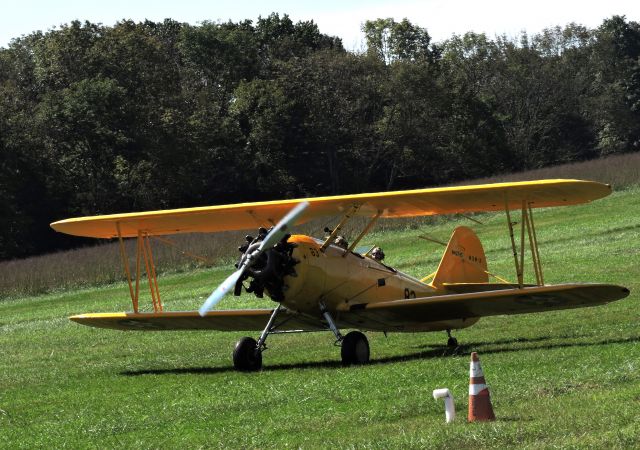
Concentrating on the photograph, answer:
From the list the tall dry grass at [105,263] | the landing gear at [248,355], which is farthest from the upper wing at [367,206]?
the tall dry grass at [105,263]

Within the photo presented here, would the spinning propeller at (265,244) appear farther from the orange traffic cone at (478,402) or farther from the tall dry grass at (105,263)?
the tall dry grass at (105,263)

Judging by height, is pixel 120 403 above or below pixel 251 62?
below

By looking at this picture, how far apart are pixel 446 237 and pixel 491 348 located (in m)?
22.3

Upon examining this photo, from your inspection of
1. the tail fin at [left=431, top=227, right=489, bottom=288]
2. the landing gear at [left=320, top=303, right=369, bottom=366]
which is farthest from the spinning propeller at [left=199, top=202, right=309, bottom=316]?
the tail fin at [left=431, top=227, right=489, bottom=288]

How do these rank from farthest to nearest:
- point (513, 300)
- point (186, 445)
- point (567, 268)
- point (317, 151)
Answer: point (317, 151) < point (567, 268) < point (513, 300) < point (186, 445)

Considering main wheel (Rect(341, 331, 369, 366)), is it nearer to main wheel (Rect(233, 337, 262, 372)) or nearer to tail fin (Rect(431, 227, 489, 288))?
main wheel (Rect(233, 337, 262, 372))

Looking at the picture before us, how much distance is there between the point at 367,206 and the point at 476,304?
6.53ft

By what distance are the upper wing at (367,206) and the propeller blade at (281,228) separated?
161cm

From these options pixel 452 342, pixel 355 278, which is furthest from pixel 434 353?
pixel 355 278

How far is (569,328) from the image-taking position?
17.4 meters

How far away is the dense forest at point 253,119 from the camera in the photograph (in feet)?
210

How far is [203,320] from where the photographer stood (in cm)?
1750

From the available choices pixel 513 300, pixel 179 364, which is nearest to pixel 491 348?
pixel 513 300

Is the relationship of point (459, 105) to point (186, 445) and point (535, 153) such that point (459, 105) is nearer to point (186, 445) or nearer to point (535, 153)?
point (535, 153)
